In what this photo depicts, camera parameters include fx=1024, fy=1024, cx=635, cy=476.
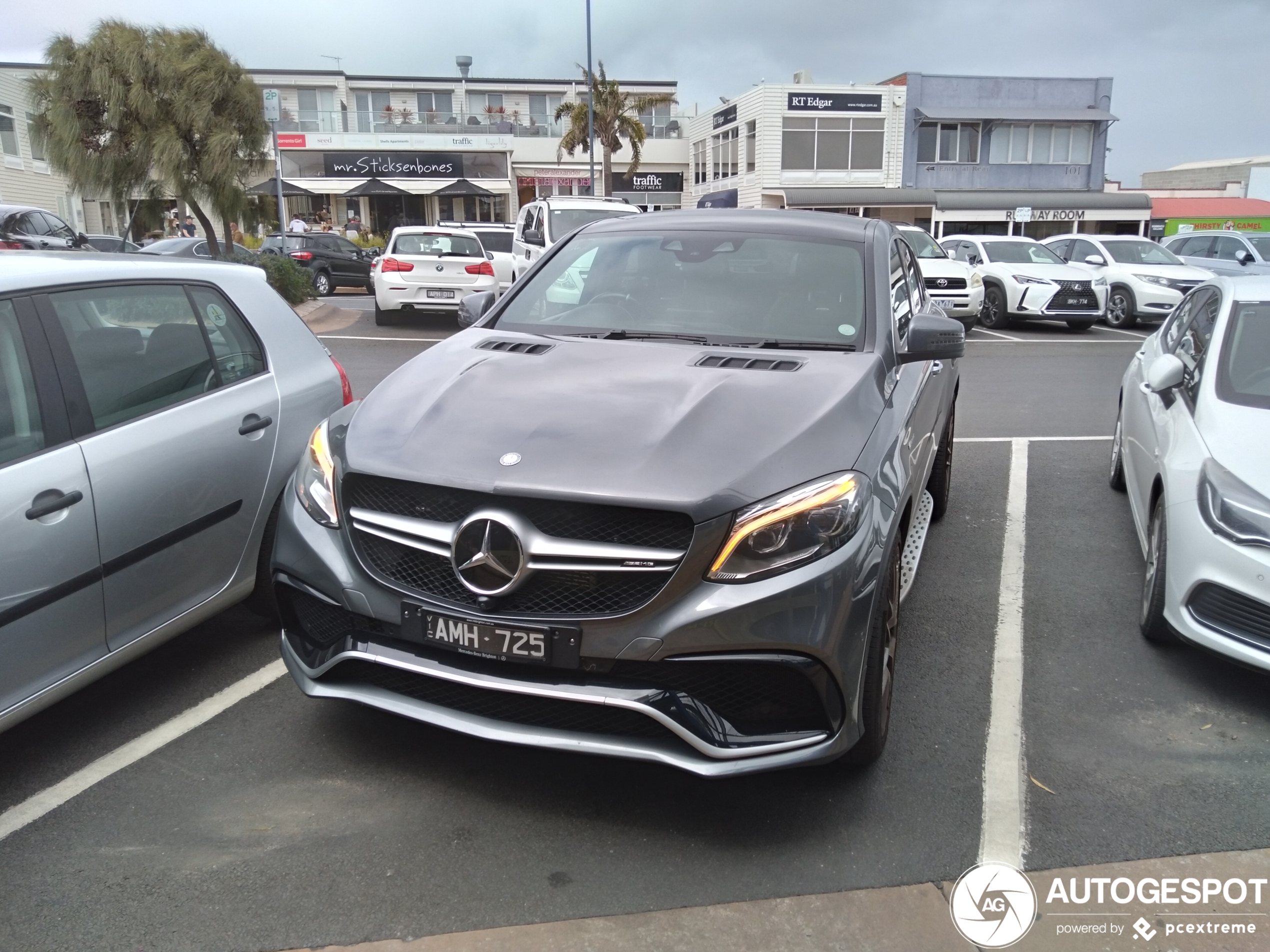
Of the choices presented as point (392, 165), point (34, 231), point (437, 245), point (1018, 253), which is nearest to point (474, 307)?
point (437, 245)

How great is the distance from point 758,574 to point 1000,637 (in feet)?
6.91

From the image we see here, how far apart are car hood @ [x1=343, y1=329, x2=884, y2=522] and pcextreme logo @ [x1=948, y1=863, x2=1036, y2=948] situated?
1.17 m

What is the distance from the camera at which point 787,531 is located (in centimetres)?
278

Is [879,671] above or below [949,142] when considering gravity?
below

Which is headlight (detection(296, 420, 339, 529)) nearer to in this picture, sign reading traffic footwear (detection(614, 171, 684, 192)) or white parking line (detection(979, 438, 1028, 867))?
white parking line (detection(979, 438, 1028, 867))

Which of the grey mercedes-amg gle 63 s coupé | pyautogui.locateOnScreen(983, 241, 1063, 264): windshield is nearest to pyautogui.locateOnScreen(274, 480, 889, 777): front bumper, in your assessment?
the grey mercedes-amg gle 63 s coupé

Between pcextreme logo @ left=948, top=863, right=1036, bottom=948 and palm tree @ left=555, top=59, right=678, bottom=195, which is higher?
palm tree @ left=555, top=59, right=678, bottom=195

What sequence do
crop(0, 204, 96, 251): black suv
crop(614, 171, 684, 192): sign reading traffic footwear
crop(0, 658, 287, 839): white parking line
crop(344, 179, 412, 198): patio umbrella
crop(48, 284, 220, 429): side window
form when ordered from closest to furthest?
1. crop(0, 658, 287, 839): white parking line
2. crop(48, 284, 220, 429): side window
3. crop(0, 204, 96, 251): black suv
4. crop(344, 179, 412, 198): patio umbrella
5. crop(614, 171, 684, 192): sign reading traffic footwear

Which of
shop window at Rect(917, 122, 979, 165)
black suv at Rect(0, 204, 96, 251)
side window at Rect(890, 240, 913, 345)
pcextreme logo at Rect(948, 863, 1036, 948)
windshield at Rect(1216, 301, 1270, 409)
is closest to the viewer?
pcextreme logo at Rect(948, 863, 1036, 948)

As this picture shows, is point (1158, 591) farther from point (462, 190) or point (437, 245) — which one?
point (462, 190)

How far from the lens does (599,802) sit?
3123 millimetres

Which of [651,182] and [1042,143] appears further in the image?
[651,182]

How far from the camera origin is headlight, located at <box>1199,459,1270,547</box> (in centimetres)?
362

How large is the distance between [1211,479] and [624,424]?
2.39 m
